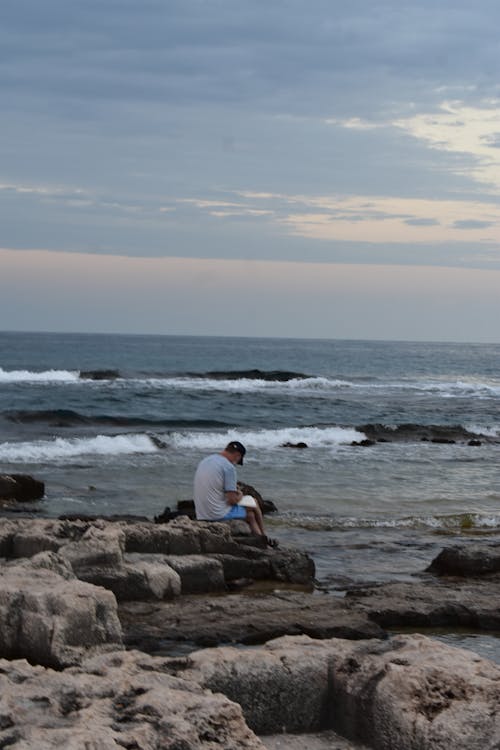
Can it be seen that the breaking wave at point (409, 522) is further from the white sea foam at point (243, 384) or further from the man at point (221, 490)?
the white sea foam at point (243, 384)

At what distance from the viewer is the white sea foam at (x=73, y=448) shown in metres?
23.8

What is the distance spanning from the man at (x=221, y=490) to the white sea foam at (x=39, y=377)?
146ft

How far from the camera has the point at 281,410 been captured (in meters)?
41.3

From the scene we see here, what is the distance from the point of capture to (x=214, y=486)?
11977mm

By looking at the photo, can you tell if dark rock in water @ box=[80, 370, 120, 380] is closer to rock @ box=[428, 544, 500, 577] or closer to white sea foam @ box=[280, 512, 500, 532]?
white sea foam @ box=[280, 512, 500, 532]

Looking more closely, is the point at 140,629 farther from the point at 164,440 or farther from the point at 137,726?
the point at 164,440

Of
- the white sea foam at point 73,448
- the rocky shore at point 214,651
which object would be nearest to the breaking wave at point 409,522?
the rocky shore at point 214,651

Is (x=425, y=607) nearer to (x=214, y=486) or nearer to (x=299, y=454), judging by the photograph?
(x=214, y=486)

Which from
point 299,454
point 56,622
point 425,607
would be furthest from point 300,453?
point 56,622

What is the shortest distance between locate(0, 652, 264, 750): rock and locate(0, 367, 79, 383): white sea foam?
168 ft

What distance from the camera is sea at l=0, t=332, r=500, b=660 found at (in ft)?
48.4

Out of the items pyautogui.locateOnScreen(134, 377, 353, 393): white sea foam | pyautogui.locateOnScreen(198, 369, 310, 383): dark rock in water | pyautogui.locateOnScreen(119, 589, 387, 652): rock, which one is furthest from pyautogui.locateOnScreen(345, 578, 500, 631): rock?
pyautogui.locateOnScreen(198, 369, 310, 383): dark rock in water

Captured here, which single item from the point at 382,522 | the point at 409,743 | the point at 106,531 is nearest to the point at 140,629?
the point at 106,531

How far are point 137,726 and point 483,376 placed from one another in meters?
81.0
